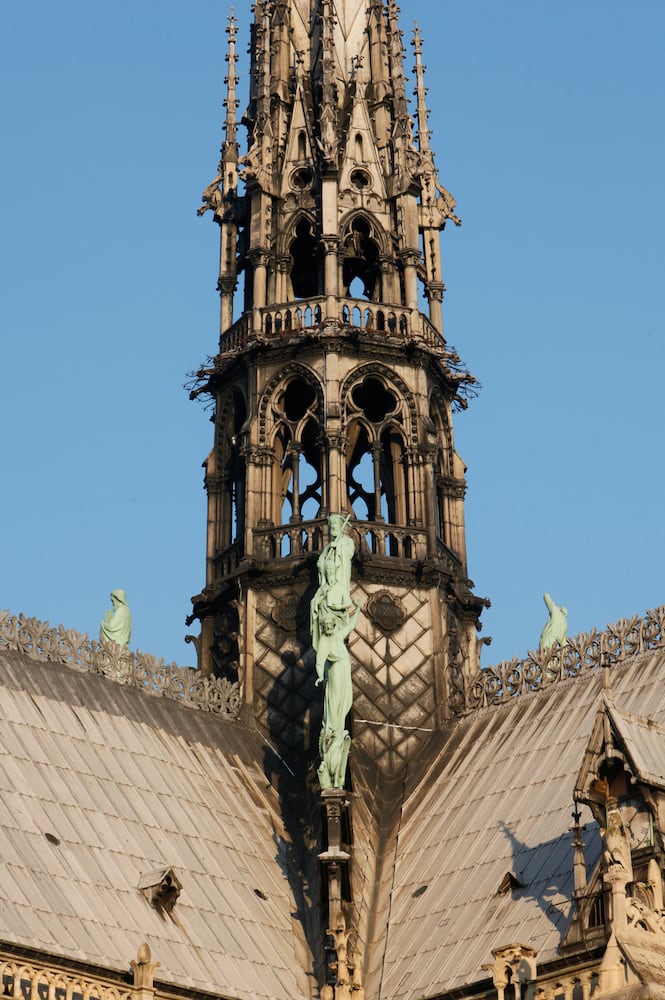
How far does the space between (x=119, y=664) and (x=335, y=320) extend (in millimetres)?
10534

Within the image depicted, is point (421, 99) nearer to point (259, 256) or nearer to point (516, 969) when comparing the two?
point (259, 256)

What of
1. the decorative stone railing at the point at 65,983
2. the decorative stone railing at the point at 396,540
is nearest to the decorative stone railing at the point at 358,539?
the decorative stone railing at the point at 396,540

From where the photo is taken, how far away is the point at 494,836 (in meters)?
56.1

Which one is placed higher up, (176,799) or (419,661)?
(419,661)

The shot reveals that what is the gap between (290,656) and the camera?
61.1 metres

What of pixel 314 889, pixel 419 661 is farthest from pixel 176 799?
pixel 419 661

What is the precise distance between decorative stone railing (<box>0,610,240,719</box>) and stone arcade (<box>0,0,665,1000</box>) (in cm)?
A: 7

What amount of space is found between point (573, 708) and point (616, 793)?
34.3 feet

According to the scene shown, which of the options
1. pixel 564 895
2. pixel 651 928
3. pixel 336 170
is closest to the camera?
pixel 651 928

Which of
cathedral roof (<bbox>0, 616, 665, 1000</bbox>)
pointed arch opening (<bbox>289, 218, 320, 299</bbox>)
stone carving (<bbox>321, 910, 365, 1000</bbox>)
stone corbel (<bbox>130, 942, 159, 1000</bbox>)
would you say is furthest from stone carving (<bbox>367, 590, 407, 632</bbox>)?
stone corbel (<bbox>130, 942, 159, 1000</bbox>)

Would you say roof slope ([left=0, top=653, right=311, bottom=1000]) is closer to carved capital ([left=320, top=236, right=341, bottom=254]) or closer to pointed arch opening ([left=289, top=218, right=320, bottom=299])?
carved capital ([left=320, top=236, right=341, bottom=254])

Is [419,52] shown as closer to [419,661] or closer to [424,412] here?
[424,412]

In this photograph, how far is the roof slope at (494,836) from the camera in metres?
A: 52.4

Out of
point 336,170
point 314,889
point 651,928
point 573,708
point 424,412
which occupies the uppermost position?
point 336,170
